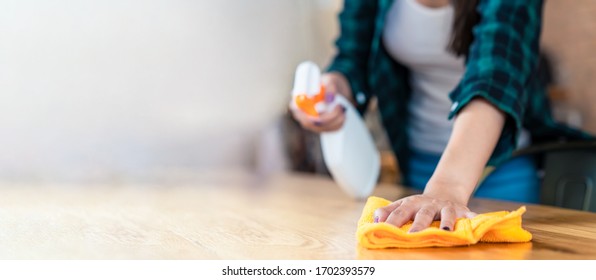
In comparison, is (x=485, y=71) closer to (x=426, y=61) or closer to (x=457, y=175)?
(x=457, y=175)

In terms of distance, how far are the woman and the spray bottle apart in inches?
1.1

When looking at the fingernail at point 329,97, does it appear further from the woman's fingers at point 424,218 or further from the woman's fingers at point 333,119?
the woman's fingers at point 424,218

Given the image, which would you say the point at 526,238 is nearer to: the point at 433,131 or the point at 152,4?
the point at 433,131

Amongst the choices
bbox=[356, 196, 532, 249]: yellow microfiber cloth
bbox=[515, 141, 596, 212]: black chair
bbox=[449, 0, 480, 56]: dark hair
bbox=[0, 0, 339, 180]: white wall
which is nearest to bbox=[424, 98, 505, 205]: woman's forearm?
bbox=[356, 196, 532, 249]: yellow microfiber cloth

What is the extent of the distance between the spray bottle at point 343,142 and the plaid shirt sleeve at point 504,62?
0.24 m

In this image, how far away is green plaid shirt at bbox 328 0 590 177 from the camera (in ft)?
2.71

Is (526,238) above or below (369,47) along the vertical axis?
below

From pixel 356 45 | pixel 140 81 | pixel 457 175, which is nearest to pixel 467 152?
pixel 457 175

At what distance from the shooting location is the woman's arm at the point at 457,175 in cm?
62

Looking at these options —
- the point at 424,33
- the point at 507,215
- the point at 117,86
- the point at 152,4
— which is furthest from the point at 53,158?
the point at 507,215

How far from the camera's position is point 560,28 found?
9.96 feet

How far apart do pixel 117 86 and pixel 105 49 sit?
0.44 feet

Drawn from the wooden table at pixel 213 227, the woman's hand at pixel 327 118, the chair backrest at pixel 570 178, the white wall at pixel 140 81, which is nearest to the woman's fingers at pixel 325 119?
the woman's hand at pixel 327 118

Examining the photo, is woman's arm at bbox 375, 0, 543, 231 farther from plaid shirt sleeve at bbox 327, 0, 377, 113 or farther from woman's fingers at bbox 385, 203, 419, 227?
plaid shirt sleeve at bbox 327, 0, 377, 113
